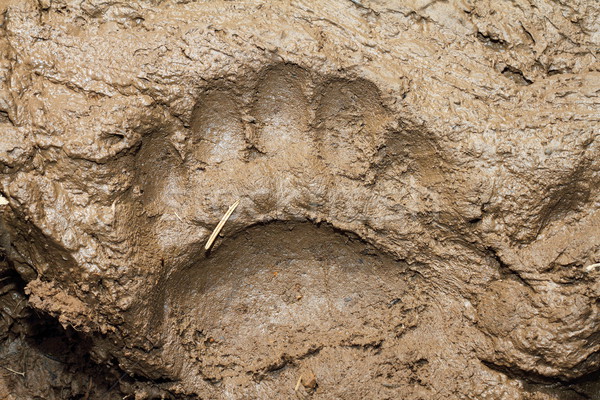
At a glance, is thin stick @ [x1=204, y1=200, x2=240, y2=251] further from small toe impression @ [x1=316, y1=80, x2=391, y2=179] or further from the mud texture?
small toe impression @ [x1=316, y1=80, x2=391, y2=179]

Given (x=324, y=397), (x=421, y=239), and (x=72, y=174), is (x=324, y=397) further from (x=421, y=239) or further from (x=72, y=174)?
(x=72, y=174)

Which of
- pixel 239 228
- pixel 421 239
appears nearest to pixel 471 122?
pixel 421 239

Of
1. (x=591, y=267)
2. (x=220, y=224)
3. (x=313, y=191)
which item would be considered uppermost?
(x=591, y=267)

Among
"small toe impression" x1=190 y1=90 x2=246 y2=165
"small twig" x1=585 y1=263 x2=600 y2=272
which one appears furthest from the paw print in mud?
"small twig" x1=585 y1=263 x2=600 y2=272

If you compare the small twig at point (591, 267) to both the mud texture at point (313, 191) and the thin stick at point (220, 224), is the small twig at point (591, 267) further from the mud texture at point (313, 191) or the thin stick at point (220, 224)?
the thin stick at point (220, 224)

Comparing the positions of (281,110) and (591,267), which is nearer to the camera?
(591,267)

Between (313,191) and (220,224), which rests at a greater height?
(313,191)

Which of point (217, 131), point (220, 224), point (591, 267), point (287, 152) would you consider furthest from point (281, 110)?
point (591, 267)

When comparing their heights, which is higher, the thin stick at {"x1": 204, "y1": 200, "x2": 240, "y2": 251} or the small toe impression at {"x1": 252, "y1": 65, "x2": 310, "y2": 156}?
the small toe impression at {"x1": 252, "y1": 65, "x2": 310, "y2": 156}

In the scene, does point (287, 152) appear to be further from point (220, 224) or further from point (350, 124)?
point (220, 224)

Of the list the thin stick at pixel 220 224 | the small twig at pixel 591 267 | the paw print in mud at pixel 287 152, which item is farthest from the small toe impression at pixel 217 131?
the small twig at pixel 591 267
